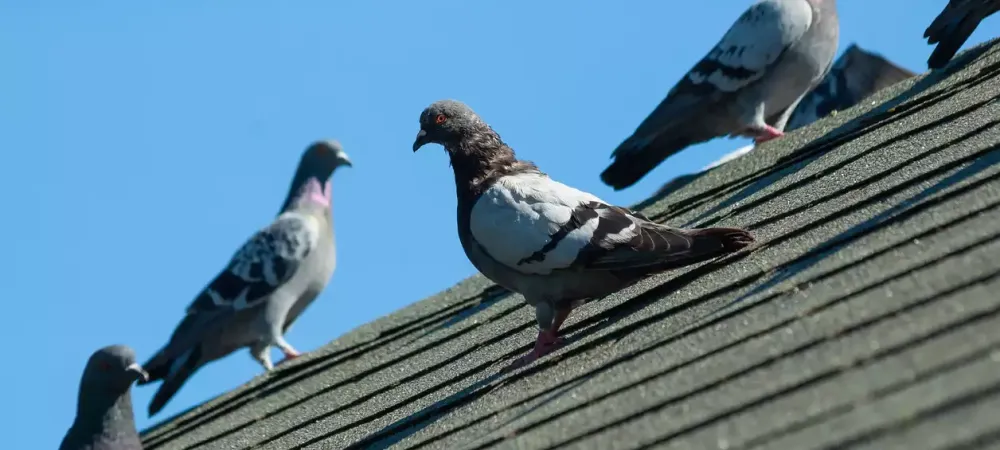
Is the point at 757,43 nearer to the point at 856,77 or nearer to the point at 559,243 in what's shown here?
the point at 856,77

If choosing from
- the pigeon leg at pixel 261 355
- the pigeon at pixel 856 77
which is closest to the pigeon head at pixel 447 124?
the pigeon at pixel 856 77

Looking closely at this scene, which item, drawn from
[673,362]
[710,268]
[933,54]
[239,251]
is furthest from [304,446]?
[239,251]

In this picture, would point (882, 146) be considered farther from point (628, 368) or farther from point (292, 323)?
point (292, 323)

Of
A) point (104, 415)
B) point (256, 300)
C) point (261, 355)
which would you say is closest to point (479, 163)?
point (104, 415)

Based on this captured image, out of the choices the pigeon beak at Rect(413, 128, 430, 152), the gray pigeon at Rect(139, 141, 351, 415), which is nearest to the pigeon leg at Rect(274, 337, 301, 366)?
the gray pigeon at Rect(139, 141, 351, 415)

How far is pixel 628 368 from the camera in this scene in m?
3.46

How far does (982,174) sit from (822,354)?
1.02 m

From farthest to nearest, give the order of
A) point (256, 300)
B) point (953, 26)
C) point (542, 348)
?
point (256, 300), point (953, 26), point (542, 348)

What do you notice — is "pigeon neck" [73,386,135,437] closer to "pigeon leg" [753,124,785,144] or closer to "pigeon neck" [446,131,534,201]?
"pigeon neck" [446,131,534,201]

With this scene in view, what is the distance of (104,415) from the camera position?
19.1 ft

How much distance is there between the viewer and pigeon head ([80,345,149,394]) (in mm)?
5867

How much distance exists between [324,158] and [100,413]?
5.17 m

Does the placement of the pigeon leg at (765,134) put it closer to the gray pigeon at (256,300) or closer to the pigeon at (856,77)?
the pigeon at (856,77)

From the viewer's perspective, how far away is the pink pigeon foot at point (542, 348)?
13.8 ft
